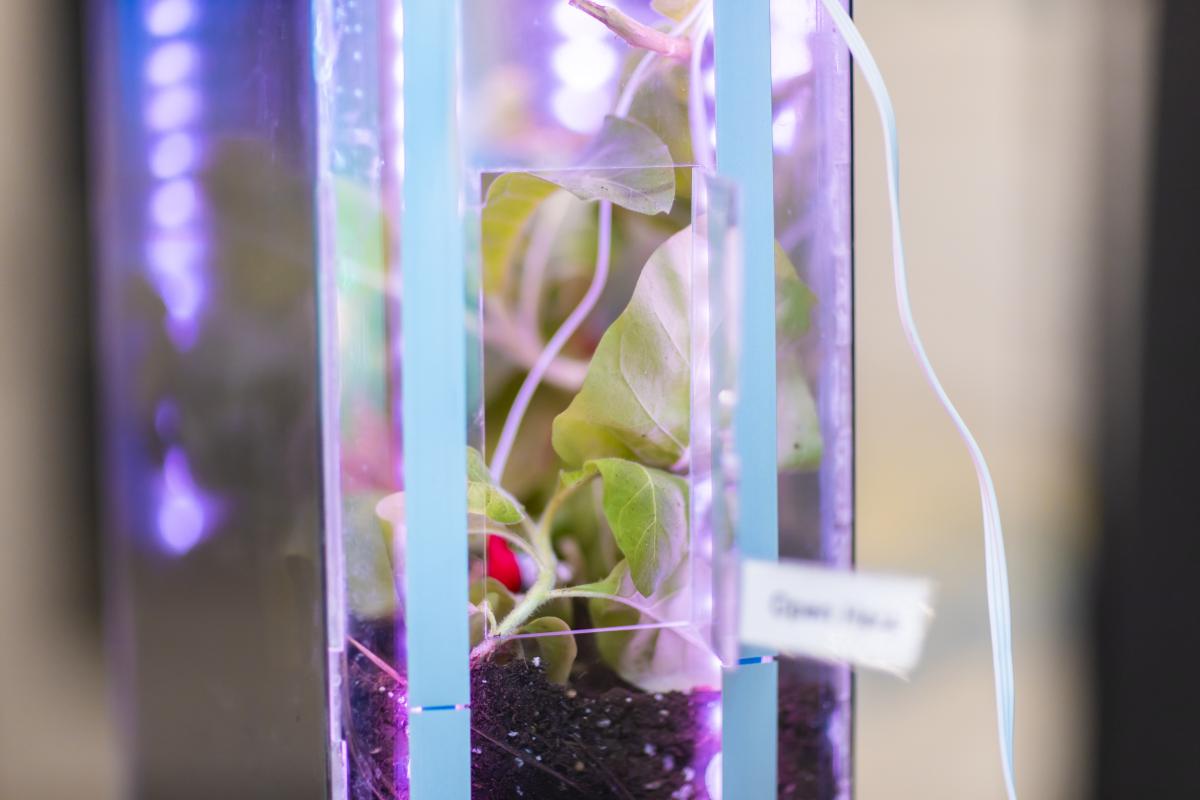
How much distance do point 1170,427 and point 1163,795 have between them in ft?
0.79

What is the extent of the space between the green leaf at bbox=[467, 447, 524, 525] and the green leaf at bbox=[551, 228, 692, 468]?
41 millimetres

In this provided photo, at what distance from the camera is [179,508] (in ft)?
1.82

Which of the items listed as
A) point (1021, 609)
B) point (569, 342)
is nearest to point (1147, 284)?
point (1021, 609)

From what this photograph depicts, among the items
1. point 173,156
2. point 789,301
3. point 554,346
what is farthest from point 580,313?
point 173,156

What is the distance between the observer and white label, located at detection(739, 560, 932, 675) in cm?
36

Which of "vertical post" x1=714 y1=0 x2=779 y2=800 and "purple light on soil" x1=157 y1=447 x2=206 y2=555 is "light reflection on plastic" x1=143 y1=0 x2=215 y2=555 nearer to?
"purple light on soil" x1=157 y1=447 x2=206 y2=555

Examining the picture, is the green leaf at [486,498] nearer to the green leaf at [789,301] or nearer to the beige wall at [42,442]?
the green leaf at [789,301]

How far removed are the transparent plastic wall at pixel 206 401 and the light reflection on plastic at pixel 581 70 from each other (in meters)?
0.23

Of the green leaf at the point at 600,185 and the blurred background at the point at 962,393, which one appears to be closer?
the green leaf at the point at 600,185

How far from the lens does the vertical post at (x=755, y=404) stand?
1.32 ft

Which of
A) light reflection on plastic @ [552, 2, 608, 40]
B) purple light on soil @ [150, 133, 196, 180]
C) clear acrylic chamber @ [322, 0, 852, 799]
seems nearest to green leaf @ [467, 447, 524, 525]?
clear acrylic chamber @ [322, 0, 852, 799]

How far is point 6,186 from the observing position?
530 millimetres

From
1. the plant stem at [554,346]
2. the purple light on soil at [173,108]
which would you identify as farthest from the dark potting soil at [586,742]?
the purple light on soil at [173,108]

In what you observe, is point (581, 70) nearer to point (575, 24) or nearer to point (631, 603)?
point (575, 24)
